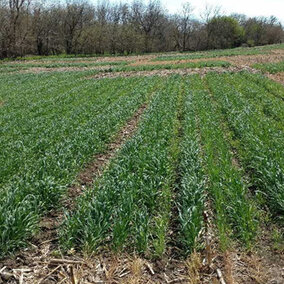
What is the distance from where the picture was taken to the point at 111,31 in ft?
230

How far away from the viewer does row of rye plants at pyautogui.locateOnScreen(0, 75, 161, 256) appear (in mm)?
4648

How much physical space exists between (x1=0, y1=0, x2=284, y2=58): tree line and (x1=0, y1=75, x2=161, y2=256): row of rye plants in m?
48.2

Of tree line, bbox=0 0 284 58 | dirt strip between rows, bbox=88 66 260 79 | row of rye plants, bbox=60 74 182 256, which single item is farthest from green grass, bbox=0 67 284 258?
tree line, bbox=0 0 284 58

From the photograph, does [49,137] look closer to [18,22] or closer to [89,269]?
[89,269]

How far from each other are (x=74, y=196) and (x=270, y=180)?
3917 mm

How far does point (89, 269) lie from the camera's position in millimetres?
3881

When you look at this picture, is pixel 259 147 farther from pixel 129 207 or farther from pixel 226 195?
pixel 129 207

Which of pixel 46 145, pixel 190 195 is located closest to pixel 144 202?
pixel 190 195

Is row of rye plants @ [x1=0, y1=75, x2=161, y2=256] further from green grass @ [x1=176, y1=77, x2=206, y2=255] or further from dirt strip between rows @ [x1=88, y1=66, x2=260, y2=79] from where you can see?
dirt strip between rows @ [x1=88, y1=66, x2=260, y2=79]

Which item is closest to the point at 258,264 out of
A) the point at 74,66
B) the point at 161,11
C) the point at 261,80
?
the point at 261,80

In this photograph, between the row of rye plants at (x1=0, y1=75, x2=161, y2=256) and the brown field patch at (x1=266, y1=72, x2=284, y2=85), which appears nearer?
the row of rye plants at (x1=0, y1=75, x2=161, y2=256)

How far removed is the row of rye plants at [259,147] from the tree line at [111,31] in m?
55.0

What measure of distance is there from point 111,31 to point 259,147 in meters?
69.4

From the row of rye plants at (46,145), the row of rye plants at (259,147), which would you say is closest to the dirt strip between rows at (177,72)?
the row of rye plants at (46,145)
